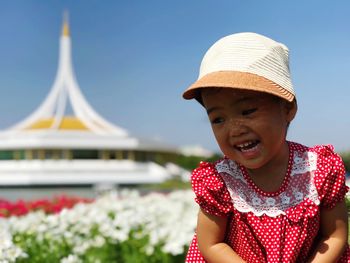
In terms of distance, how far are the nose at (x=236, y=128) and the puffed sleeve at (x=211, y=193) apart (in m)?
0.19

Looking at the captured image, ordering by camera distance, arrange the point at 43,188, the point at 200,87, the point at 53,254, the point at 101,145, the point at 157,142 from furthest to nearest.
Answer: the point at 157,142
the point at 101,145
the point at 43,188
the point at 53,254
the point at 200,87

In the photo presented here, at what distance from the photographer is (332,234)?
1.84m

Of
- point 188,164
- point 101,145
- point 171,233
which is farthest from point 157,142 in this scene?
point 171,233

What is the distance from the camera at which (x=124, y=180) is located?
92.3ft

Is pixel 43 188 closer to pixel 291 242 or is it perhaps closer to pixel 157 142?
pixel 157 142

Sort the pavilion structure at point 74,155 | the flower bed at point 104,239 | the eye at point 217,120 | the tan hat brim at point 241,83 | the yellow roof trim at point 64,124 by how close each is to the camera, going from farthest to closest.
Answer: the yellow roof trim at point 64,124, the pavilion structure at point 74,155, the flower bed at point 104,239, the eye at point 217,120, the tan hat brim at point 241,83

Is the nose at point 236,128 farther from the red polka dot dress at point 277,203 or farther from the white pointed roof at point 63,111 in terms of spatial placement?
the white pointed roof at point 63,111

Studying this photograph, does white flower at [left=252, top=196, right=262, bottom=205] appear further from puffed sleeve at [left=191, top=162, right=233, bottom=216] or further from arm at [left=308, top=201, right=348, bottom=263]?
arm at [left=308, top=201, right=348, bottom=263]

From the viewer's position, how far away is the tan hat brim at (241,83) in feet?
5.53

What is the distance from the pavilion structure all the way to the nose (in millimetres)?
26069

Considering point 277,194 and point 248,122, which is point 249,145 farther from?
point 277,194

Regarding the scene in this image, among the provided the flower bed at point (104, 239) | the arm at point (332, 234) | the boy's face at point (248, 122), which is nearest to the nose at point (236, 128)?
the boy's face at point (248, 122)

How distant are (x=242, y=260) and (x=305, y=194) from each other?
0.93ft

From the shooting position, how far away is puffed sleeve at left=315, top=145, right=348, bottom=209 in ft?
5.98
